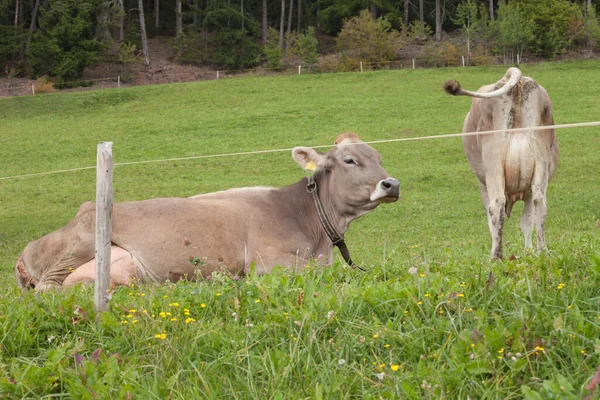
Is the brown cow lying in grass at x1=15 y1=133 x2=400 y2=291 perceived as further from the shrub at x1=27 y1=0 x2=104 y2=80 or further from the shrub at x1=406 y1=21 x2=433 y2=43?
the shrub at x1=406 y1=21 x2=433 y2=43

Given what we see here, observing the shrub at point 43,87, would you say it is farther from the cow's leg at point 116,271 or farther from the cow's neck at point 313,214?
the cow's leg at point 116,271

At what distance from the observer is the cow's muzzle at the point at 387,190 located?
855cm

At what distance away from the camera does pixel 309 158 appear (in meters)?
9.27

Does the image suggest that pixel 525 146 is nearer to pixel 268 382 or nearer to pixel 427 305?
pixel 427 305

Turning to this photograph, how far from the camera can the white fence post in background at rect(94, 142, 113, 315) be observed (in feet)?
17.8

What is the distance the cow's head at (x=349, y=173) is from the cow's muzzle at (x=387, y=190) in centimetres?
2

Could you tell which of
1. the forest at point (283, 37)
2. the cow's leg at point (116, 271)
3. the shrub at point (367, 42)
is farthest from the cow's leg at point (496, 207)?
the shrub at point (367, 42)

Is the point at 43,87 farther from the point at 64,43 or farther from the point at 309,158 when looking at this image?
the point at 309,158

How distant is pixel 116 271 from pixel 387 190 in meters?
2.87

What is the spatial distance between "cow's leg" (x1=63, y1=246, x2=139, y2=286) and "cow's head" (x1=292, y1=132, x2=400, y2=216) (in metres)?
2.22

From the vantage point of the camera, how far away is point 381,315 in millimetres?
5008

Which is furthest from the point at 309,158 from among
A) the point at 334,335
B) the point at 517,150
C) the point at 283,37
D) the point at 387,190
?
the point at 283,37

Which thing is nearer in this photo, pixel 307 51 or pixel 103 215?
pixel 103 215

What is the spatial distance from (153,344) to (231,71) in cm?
5810
